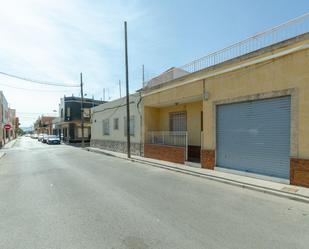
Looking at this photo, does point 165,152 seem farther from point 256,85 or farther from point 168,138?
point 256,85

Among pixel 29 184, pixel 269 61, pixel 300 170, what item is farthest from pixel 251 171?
pixel 29 184

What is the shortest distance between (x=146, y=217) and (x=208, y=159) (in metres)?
6.16

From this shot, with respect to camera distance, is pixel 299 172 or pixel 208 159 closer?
pixel 299 172

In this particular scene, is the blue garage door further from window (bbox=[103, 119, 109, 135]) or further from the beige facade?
window (bbox=[103, 119, 109, 135])

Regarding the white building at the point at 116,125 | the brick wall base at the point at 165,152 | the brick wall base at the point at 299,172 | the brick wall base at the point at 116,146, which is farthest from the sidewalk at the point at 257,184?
the white building at the point at 116,125

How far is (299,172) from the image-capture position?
22.7 feet

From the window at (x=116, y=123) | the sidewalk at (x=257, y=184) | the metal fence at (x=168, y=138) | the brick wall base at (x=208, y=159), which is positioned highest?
the window at (x=116, y=123)

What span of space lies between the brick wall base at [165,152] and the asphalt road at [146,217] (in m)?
4.33

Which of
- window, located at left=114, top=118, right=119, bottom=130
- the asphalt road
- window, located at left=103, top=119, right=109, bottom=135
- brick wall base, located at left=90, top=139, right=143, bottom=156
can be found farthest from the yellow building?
window, located at left=103, top=119, right=109, bottom=135

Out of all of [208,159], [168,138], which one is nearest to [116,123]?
[168,138]

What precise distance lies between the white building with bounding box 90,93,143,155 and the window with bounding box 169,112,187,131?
2290 millimetres

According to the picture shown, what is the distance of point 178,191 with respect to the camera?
6801 mm

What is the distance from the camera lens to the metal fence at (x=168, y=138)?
1232 cm

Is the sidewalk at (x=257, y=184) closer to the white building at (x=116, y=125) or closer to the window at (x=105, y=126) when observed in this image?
the white building at (x=116, y=125)
